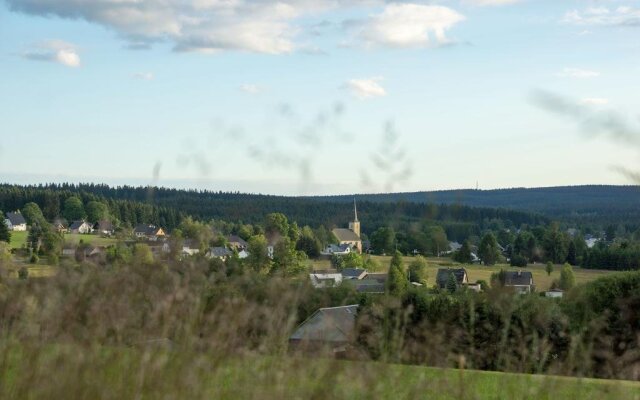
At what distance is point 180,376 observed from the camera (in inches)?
119

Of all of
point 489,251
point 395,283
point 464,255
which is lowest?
point 464,255

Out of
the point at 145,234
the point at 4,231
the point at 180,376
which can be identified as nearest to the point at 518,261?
the point at 4,231

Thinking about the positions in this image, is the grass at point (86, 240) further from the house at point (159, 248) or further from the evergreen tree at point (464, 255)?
the evergreen tree at point (464, 255)

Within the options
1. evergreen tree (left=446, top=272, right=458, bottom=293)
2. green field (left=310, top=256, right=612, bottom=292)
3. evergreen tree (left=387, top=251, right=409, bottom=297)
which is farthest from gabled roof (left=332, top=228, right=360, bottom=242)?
evergreen tree (left=387, top=251, right=409, bottom=297)

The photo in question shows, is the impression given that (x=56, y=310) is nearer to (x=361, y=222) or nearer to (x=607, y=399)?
(x=607, y=399)

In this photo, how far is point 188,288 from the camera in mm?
4031

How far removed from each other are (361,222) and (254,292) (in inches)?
3568

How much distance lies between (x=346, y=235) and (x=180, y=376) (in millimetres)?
92730

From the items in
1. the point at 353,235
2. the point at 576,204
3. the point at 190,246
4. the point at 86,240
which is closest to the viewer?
the point at 86,240

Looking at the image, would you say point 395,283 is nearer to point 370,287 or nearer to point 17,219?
point 17,219

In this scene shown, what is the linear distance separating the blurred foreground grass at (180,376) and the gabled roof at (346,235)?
87562 millimetres

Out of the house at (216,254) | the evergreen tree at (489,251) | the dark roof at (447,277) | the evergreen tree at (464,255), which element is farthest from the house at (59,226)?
the evergreen tree at (489,251)

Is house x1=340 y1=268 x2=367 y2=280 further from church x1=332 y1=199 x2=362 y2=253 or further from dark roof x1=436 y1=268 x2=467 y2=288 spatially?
church x1=332 y1=199 x2=362 y2=253

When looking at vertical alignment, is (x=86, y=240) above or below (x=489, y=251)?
above
